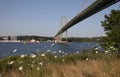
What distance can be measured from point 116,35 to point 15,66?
Answer: 961 cm

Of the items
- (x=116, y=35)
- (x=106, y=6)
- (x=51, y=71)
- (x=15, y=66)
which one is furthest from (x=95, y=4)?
(x=51, y=71)

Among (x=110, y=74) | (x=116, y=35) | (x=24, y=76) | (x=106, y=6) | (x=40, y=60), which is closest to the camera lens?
(x=110, y=74)

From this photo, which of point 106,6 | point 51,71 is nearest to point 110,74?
point 51,71

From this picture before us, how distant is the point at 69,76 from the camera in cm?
365

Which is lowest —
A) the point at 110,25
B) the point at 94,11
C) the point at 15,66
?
the point at 15,66

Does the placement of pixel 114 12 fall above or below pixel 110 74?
above

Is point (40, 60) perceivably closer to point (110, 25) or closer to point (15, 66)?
point (15, 66)

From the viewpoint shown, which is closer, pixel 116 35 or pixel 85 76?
pixel 85 76

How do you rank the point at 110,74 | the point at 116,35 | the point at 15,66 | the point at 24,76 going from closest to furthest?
the point at 110,74
the point at 24,76
the point at 15,66
the point at 116,35

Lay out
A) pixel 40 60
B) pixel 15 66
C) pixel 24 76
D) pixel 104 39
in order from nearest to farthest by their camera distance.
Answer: pixel 24 76 → pixel 40 60 → pixel 15 66 → pixel 104 39

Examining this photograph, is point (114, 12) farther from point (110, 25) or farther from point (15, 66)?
point (15, 66)

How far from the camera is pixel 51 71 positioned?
3.99 m

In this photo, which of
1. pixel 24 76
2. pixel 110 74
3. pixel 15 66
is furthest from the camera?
pixel 15 66

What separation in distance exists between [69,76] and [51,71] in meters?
0.44
